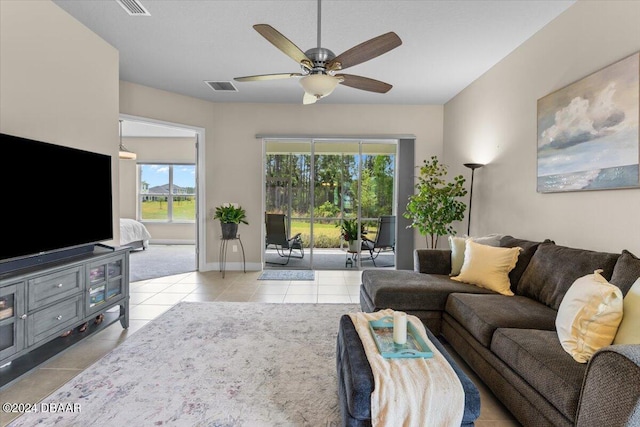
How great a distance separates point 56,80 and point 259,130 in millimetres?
3230

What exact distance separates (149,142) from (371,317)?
A: 28.8 ft

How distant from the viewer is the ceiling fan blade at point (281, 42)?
213 centimetres

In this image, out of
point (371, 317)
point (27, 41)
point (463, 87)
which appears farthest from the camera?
point (463, 87)

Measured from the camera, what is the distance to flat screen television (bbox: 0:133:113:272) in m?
2.28

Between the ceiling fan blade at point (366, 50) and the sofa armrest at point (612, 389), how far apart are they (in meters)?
2.07

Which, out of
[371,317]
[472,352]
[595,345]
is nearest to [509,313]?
[472,352]

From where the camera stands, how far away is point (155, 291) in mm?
4559

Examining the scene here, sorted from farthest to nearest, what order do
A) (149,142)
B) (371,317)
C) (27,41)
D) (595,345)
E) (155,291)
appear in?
(149,142) → (155,291) → (27,41) → (371,317) → (595,345)

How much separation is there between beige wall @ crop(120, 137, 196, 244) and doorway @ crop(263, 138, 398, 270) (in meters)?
3.95

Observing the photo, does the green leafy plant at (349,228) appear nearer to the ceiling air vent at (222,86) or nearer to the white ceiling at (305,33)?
the white ceiling at (305,33)

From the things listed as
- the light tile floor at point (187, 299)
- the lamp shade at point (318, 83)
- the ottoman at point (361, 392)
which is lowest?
the light tile floor at point (187, 299)

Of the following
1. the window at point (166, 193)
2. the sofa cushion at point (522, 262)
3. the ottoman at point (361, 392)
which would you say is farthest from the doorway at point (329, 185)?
the ottoman at point (361, 392)

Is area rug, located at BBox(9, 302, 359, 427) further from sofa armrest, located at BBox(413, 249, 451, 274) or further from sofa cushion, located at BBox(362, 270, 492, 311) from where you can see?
sofa armrest, located at BBox(413, 249, 451, 274)

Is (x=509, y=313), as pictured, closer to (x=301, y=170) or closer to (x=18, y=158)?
(x=18, y=158)
